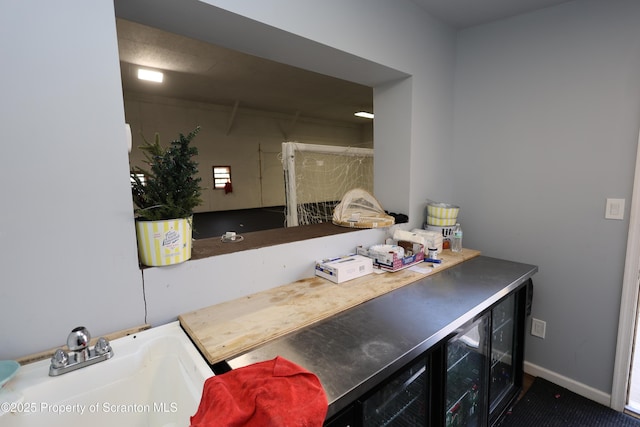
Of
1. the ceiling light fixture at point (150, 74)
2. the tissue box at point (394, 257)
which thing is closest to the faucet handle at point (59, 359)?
the tissue box at point (394, 257)

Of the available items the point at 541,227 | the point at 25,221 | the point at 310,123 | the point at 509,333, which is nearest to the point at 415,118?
the point at 541,227

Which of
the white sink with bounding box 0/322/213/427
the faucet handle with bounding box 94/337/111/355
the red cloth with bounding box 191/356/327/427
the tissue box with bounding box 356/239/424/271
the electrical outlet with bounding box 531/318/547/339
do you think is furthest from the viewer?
the electrical outlet with bounding box 531/318/547/339

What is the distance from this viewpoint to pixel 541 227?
1868 millimetres

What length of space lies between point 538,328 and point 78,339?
7.87 feet

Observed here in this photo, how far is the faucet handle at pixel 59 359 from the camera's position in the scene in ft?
2.58

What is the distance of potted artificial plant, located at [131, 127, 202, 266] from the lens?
1004 mm

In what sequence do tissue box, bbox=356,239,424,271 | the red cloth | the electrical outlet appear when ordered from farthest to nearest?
the electrical outlet → tissue box, bbox=356,239,424,271 → the red cloth

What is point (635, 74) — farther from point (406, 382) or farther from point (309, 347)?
point (309, 347)

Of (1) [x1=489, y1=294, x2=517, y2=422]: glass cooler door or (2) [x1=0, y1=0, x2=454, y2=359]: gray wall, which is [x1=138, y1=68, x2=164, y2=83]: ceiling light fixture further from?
(1) [x1=489, y1=294, x2=517, y2=422]: glass cooler door

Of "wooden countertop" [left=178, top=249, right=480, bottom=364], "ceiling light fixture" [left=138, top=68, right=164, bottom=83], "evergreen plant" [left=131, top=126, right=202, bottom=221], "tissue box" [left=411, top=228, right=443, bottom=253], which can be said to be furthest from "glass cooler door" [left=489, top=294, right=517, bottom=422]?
"ceiling light fixture" [left=138, top=68, right=164, bottom=83]

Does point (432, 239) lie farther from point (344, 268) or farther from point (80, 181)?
point (80, 181)

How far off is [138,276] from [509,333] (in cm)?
195

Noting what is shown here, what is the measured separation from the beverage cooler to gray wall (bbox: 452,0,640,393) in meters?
0.36

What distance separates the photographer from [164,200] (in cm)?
103
